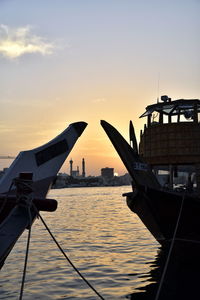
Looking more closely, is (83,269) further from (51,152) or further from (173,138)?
(51,152)

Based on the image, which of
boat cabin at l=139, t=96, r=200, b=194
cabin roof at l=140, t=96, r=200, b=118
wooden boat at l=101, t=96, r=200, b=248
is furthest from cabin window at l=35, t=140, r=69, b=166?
cabin roof at l=140, t=96, r=200, b=118

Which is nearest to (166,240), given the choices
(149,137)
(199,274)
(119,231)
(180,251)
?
(180,251)

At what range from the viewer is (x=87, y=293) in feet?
44.1

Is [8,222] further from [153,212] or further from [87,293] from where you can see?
[153,212]

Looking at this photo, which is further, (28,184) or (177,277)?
(177,277)

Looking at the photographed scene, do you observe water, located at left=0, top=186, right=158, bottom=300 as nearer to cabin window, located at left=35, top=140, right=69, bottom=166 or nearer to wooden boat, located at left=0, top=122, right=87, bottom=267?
wooden boat, located at left=0, top=122, right=87, bottom=267

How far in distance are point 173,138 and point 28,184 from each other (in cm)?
1265

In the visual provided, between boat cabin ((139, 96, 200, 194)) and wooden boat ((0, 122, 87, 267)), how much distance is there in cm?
1017

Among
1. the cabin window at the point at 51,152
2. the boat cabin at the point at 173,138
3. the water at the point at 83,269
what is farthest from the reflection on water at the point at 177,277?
the cabin window at the point at 51,152

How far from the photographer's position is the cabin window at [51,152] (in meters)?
8.76

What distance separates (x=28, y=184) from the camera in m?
7.30

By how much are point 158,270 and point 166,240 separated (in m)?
1.41

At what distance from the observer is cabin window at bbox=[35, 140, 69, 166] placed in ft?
28.7

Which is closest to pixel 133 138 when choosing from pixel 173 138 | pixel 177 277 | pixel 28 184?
pixel 173 138
